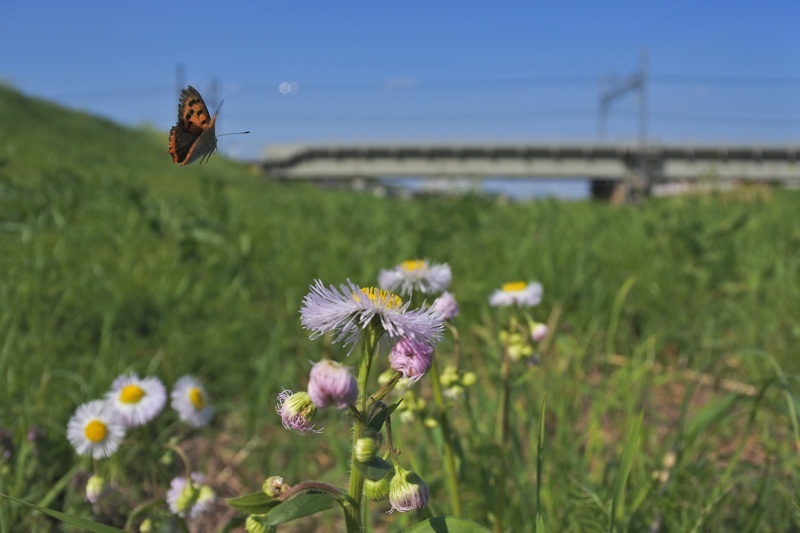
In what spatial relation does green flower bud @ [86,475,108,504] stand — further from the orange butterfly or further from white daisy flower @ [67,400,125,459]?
the orange butterfly

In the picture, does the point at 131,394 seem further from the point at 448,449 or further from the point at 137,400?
the point at 448,449

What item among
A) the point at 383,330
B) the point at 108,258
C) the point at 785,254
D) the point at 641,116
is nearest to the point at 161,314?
the point at 108,258

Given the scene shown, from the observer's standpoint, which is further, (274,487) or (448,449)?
(448,449)

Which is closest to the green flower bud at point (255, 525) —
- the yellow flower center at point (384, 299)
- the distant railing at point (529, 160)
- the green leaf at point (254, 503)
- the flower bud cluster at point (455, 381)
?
the green leaf at point (254, 503)

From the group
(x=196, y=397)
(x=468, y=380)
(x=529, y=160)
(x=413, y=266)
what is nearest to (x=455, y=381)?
(x=468, y=380)

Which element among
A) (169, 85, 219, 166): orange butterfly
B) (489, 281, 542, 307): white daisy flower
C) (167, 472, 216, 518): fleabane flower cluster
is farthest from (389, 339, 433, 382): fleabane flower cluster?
(489, 281, 542, 307): white daisy flower

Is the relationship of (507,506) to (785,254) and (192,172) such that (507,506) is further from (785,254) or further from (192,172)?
(192,172)

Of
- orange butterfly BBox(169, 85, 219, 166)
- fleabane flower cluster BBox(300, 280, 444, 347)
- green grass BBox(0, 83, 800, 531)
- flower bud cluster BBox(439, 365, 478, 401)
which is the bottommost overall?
green grass BBox(0, 83, 800, 531)
